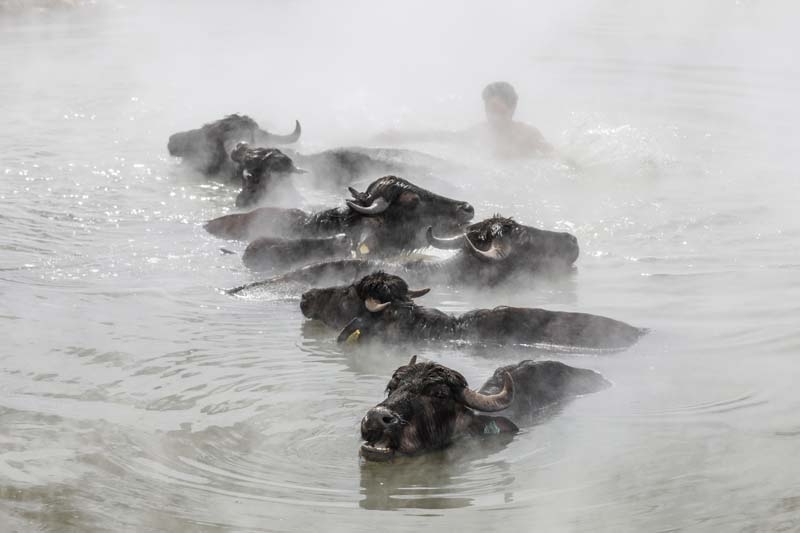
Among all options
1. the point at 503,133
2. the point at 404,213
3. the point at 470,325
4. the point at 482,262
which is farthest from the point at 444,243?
the point at 503,133

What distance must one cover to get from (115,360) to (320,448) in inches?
81.0

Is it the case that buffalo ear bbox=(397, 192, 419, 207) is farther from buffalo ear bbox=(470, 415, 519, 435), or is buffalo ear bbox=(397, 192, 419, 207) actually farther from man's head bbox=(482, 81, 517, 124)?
man's head bbox=(482, 81, 517, 124)

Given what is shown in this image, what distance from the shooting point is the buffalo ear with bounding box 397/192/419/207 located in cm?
1182

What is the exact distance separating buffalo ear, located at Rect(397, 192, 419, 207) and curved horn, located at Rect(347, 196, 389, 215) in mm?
164

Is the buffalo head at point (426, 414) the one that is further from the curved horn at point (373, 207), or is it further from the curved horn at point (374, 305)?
the curved horn at point (373, 207)

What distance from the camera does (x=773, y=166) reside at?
1531 cm

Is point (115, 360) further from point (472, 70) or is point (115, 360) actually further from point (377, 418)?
point (472, 70)

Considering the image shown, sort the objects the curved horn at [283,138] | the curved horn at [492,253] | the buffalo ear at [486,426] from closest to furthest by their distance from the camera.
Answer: the buffalo ear at [486,426] < the curved horn at [492,253] < the curved horn at [283,138]

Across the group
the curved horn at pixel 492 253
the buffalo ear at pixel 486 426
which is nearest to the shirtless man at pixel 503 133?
the curved horn at pixel 492 253

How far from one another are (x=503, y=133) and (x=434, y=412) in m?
9.93

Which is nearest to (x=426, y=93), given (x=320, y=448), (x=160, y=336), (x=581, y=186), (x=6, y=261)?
(x=581, y=186)

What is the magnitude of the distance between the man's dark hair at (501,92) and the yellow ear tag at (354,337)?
8.25 metres

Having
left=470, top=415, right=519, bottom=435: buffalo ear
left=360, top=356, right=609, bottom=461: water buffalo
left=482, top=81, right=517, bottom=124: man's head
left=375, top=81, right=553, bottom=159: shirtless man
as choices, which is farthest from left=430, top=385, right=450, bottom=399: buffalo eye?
left=482, top=81, right=517, bottom=124: man's head

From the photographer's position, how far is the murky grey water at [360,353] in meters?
6.62
